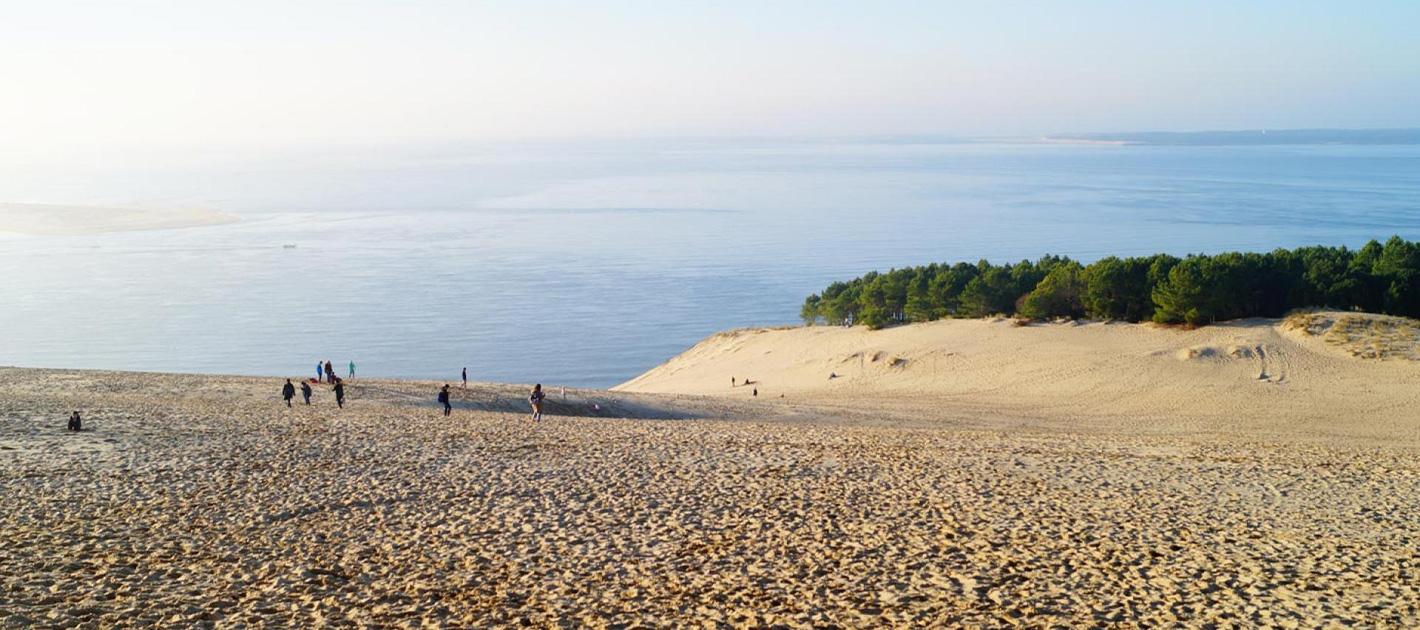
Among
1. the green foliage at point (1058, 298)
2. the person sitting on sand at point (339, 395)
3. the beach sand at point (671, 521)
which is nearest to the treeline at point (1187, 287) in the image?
the green foliage at point (1058, 298)

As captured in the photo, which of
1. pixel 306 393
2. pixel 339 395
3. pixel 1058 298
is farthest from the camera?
pixel 1058 298

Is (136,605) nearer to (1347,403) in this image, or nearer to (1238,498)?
(1238,498)

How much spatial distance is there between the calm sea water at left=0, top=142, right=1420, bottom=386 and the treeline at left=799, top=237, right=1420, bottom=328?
16593mm

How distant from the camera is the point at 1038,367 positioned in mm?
36344

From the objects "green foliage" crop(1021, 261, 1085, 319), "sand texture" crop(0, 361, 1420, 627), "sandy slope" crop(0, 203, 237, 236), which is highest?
"sandy slope" crop(0, 203, 237, 236)

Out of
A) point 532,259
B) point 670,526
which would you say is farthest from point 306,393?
point 532,259

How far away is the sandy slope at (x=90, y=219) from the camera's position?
112062 millimetres

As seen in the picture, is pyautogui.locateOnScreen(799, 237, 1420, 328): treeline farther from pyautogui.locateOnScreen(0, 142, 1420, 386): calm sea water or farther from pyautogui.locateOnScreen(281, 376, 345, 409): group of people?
pyautogui.locateOnScreen(281, 376, 345, 409): group of people

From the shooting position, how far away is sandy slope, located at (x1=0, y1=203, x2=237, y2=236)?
112m

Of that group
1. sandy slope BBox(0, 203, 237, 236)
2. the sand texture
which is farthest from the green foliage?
sandy slope BBox(0, 203, 237, 236)

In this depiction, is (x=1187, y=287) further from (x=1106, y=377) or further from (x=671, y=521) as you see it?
(x=671, y=521)

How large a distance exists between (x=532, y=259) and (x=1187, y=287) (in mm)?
61666

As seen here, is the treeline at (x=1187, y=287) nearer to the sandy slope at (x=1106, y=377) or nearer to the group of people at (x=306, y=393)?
the sandy slope at (x=1106, y=377)

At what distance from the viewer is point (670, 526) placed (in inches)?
552
